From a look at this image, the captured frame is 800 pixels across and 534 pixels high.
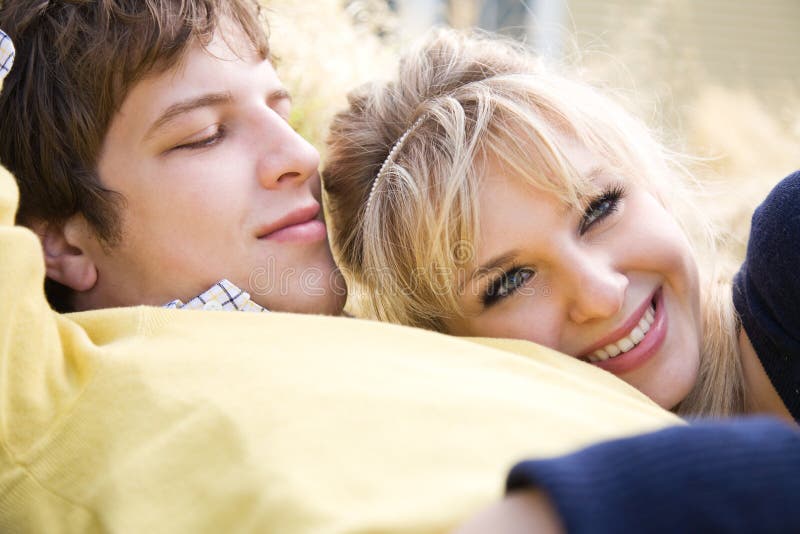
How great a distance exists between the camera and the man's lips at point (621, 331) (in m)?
2.19

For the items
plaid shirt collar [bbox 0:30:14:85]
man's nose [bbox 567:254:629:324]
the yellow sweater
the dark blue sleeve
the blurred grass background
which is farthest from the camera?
the blurred grass background

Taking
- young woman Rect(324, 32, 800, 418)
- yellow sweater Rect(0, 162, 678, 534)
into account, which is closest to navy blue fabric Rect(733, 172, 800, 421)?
young woman Rect(324, 32, 800, 418)

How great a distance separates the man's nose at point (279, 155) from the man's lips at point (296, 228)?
90 mm

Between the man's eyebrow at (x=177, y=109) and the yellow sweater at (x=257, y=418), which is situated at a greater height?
the man's eyebrow at (x=177, y=109)

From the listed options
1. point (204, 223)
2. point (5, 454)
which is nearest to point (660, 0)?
point (204, 223)

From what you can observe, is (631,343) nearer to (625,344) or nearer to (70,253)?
(625,344)

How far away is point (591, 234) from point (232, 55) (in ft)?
3.69

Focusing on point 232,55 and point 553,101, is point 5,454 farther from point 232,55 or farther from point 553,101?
point 553,101

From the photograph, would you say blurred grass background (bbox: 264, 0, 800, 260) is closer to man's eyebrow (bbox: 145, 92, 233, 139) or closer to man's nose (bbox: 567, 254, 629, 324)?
man's nose (bbox: 567, 254, 629, 324)

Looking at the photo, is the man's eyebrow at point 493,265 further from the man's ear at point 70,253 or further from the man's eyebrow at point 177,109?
the man's ear at point 70,253

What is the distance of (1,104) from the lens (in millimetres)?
2305

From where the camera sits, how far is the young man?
2195 mm

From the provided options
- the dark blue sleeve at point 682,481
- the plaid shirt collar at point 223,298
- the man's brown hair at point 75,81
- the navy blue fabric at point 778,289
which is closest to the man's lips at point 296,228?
the plaid shirt collar at point 223,298

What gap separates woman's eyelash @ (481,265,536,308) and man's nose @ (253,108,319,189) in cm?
62
